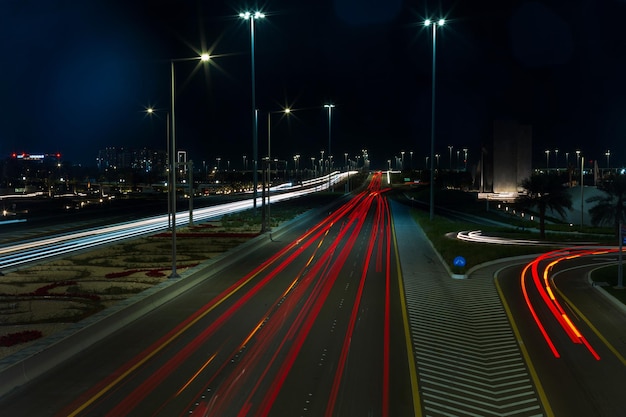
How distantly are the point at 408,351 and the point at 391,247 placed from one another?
20.1m

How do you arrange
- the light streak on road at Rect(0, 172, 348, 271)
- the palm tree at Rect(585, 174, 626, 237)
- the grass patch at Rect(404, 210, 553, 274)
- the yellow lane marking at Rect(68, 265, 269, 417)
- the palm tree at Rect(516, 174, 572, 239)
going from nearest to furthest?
the yellow lane marking at Rect(68, 265, 269, 417), the grass patch at Rect(404, 210, 553, 274), the light streak on road at Rect(0, 172, 348, 271), the palm tree at Rect(585, 174, 626, 237), the palm tree at Rect(516, 174, 572, 239)

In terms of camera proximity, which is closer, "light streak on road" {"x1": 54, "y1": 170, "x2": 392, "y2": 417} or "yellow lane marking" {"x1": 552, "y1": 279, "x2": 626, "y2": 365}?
"light streak on road" {"x1": 54, "y1": 170, "x2": 392, "y2": 417}

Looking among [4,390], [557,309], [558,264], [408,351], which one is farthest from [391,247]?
[4,390]

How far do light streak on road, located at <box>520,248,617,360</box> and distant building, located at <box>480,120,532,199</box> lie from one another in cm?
9256

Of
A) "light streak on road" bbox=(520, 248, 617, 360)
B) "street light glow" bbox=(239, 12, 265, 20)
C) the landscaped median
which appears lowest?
"light streak on road" bbox=(520, 248, 617, 360)

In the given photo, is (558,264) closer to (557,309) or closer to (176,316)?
(557,309)

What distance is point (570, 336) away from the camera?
560 inches

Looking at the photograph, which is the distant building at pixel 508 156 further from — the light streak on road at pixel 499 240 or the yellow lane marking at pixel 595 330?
the yellow lane marking at pixel 595 330

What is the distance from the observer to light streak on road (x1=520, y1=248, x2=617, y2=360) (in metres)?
14.1

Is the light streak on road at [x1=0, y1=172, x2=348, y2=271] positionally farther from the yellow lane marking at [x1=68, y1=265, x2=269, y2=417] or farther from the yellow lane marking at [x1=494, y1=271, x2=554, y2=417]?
the yellow lane marking at [x1=494, y1=271, x2=554, y2=417]

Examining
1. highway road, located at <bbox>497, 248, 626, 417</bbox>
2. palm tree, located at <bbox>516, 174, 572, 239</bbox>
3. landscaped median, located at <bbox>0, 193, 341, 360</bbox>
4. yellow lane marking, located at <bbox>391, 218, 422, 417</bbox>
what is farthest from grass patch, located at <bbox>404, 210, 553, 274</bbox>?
landscaped median, located at <bbox>0, 193, 341, 360</bbox>

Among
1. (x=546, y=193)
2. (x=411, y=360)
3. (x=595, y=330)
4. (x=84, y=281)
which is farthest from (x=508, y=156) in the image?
(x=411, y=360)

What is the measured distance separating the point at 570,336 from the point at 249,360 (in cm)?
819

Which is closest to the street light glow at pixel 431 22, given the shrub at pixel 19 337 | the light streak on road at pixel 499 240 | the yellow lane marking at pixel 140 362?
the light streak on road at pixel 499 240
